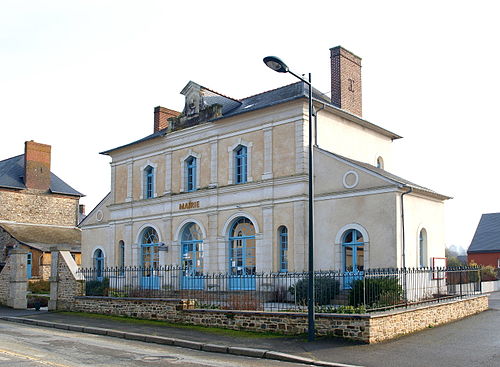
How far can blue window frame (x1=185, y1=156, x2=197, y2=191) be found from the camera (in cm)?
2705

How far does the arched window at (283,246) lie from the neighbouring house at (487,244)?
3063 cm

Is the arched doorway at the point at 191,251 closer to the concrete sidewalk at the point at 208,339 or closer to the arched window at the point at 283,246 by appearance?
the arched window at the point at 283,246

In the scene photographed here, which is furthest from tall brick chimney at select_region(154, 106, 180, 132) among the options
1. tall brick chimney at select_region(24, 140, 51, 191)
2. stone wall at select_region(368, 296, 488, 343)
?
stone wall at select_region(368, 296, 488, 343)

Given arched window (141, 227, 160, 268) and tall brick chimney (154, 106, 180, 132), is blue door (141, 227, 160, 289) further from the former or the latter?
tall brick chimney (154, 106, 180, 132)

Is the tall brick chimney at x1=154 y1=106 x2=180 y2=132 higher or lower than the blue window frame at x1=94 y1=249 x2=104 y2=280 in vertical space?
higher

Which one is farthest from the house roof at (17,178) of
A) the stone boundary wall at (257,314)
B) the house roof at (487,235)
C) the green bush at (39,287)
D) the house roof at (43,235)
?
the house roof at (487,235)

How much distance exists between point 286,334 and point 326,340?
4.26 feet

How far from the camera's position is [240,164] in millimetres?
25062

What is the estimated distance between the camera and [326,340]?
44.3ft

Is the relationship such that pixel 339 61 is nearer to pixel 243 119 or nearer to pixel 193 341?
pixel 243 119

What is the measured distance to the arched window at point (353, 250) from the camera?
2094 centimetres

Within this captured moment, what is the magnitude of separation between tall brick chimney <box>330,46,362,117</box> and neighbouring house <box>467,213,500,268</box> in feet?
91.6

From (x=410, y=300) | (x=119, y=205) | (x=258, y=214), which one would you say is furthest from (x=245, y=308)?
(x=119, y=205)

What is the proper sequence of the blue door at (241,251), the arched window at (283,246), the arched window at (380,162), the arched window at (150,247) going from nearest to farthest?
the arched window at (283,246) < the blue door at (241,251) < the arched window at (380,162) < the arched window at (150,247)
